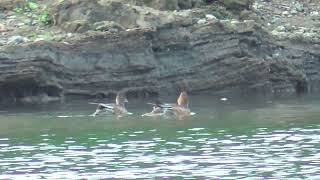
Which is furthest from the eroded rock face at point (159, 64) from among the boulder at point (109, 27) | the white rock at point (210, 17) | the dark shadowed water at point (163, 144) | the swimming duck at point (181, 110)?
the swimming duck at point (181, 110)

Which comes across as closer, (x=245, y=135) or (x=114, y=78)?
(x=245, y=135)

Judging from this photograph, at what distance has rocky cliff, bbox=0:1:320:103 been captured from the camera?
31.0 m

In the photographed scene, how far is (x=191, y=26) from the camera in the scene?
33.8 m

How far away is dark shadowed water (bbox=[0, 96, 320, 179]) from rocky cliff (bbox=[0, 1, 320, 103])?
143cm

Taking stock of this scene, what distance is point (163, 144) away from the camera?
72.0 feet

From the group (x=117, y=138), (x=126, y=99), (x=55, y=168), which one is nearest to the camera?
(x=55, y=168)

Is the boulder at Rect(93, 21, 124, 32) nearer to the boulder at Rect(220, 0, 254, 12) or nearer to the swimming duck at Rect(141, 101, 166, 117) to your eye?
the boulder at Rect(220, 0, 254, 12)

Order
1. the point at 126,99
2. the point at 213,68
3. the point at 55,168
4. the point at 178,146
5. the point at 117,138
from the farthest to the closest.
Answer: the point at 213,68, the point at 126,99, the point at 117,138, the point at 178,146, the point at 55,168

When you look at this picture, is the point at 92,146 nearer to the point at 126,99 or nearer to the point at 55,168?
the point at 55,168

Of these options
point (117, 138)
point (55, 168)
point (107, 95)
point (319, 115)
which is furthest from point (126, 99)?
point (55, 168)

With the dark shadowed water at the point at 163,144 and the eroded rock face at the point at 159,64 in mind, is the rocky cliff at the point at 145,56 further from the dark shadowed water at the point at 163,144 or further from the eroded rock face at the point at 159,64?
the dark shadowed water at the point at 163,144

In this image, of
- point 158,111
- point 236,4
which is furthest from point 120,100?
point 236,4

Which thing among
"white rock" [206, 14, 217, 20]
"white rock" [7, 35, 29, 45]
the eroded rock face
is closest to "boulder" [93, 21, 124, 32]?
the eroded rock face

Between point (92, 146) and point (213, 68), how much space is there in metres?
11.9
